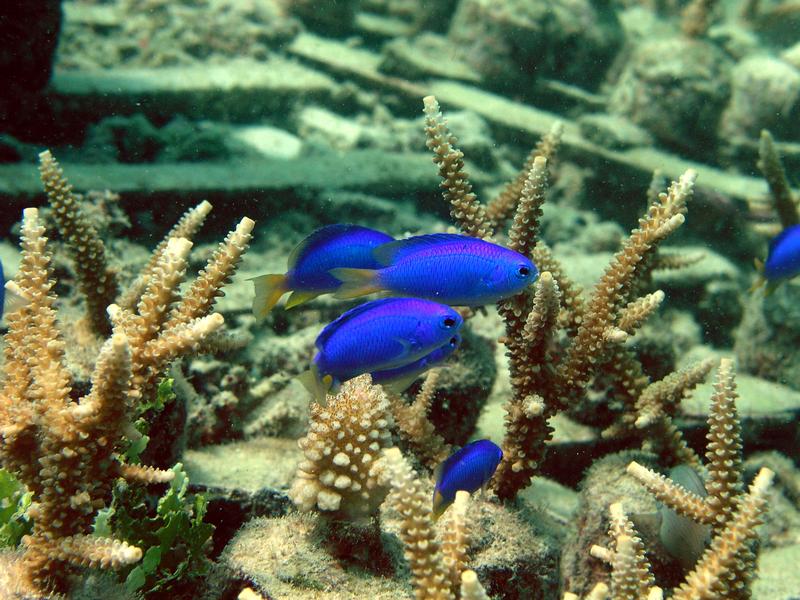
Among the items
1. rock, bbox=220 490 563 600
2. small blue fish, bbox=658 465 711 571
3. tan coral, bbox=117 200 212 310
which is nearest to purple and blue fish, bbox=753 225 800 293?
small blue fish, bbox=658 465 711 571

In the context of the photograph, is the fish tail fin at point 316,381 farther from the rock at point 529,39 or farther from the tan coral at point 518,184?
the rock at point 529,39

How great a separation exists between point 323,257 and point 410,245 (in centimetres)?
49

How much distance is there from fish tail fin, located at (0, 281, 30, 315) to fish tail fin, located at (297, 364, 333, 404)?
4.38 ft

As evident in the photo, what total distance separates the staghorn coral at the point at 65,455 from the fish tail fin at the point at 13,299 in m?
0.26

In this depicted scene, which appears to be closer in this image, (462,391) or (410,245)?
(410,245)

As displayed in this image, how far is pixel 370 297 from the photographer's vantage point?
484 cm

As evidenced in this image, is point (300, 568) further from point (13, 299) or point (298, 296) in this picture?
point (13, 299)

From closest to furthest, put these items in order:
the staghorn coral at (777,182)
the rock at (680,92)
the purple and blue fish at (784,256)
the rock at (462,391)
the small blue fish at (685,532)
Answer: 1. the small blue fish at (685,532)
2. the rock at (462,391)
3. the purple and blue fish at (784,256)
4. the staghorn coral at (777,182)
5. the rock at (680,92)

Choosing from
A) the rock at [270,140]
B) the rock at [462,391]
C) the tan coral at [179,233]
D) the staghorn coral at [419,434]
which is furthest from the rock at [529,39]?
the staghorn coral at [419,434]

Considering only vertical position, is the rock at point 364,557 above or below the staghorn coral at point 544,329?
below

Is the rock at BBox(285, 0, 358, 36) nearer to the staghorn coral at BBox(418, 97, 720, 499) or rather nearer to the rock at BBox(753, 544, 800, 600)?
the staghorn coral at BBox(418, 97, 720, 499)

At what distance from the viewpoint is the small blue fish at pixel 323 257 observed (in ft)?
8.30

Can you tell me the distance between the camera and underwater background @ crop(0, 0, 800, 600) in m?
2.38

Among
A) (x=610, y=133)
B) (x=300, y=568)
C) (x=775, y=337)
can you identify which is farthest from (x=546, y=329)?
(x=610, y=133)
